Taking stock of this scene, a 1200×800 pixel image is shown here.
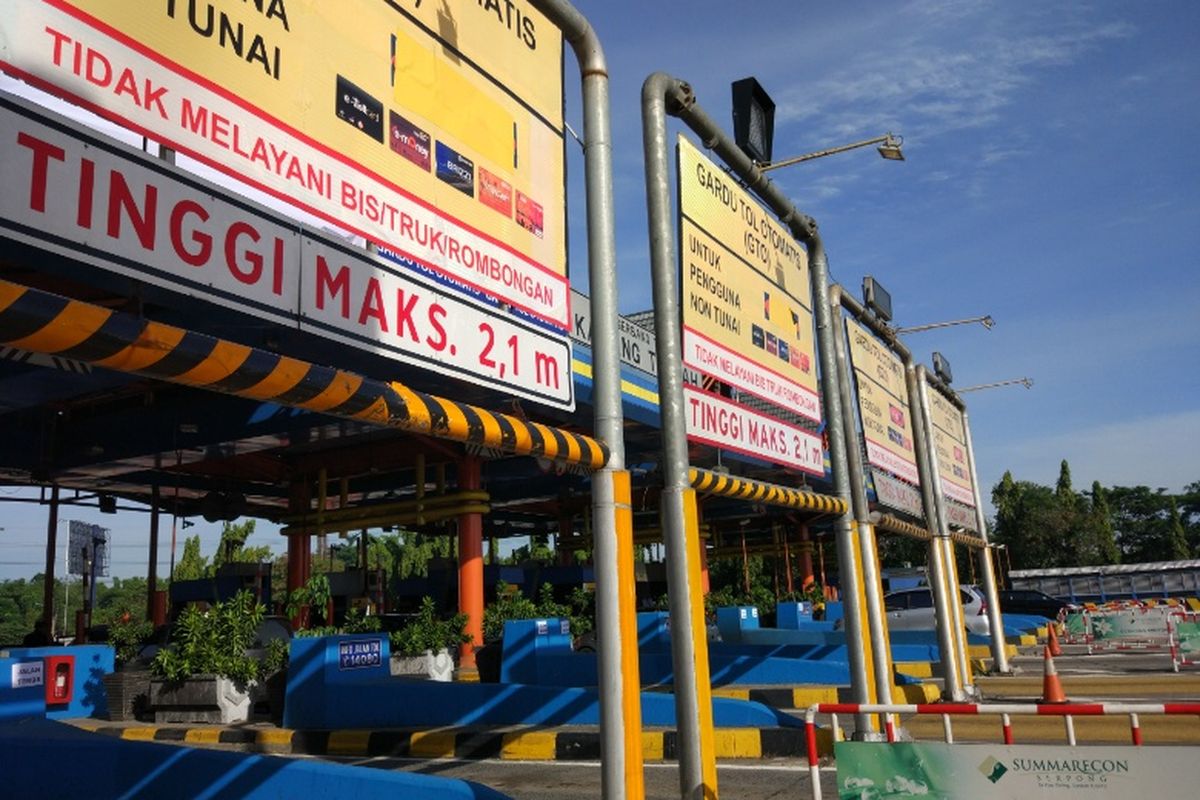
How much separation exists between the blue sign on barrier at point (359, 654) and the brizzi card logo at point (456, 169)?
7.43 metres

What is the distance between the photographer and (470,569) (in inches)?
696

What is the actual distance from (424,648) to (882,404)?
8.95 m

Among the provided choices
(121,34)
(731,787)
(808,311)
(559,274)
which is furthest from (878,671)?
(121,34)

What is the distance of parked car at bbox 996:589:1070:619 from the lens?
1164 inches

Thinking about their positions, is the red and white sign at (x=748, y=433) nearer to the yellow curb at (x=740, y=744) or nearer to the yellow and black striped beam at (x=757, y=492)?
the yellow and black striped beam at (x=757, y=492)

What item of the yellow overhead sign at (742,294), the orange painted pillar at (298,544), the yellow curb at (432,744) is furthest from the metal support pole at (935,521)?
the orange painted pillar at (298,544)

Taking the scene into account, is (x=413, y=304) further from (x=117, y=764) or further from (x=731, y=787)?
(x=731, y=787)

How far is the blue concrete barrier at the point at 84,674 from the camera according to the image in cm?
974

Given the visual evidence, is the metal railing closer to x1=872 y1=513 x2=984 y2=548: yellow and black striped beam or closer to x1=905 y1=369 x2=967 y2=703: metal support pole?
x1=872 y1=513 x2=984 y2=548: yellow and black striped beam

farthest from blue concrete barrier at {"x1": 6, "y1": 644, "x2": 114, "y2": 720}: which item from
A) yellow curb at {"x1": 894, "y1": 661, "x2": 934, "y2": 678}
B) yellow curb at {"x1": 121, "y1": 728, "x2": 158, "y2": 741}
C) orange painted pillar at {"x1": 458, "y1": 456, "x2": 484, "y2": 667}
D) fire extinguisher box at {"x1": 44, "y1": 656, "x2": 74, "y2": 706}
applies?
yellow curb at {"x1": 894, "y1": 661, "x2": 934, "y2": 678}

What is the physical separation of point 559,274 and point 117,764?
3.36 m

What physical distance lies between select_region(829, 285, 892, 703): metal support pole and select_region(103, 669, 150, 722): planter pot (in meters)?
9.22

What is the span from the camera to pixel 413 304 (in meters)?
3.72

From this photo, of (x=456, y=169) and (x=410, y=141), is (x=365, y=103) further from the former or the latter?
(x=456, y=169)
